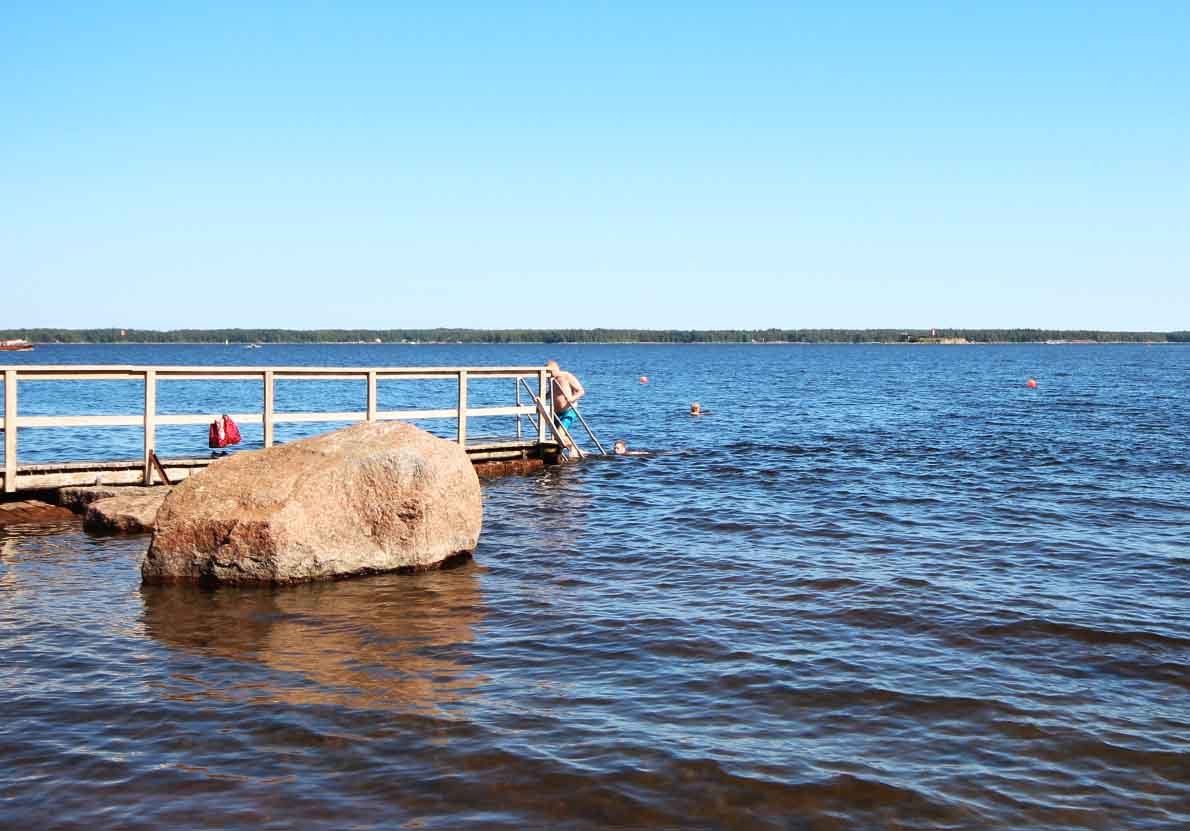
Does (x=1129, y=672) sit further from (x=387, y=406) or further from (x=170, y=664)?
(x=387, y=406)

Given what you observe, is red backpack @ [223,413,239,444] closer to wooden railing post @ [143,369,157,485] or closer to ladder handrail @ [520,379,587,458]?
wooden railing post @ [143,369,157,485]

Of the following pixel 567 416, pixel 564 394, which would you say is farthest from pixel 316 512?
pixel 567 416

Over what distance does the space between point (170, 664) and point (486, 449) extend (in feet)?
41.6

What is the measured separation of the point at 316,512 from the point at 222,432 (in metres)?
7.40

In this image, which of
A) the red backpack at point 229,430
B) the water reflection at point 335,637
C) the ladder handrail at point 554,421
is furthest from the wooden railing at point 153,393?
the water reflection at point 335,637

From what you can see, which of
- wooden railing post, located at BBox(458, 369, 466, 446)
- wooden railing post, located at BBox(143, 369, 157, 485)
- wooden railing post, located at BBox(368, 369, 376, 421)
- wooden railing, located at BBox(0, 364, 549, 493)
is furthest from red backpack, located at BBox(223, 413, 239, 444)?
wooden railing post, located at BBox(458, 369, 466, 446)

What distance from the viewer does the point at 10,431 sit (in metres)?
13.7

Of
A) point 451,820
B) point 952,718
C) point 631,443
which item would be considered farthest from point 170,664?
point 631,443

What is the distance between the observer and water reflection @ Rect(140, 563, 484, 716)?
720 centimetres

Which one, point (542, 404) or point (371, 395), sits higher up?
point (371, 395)

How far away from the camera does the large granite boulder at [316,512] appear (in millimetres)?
9953

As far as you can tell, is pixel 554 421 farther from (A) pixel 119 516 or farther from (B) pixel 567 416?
(A) pixel 119 516

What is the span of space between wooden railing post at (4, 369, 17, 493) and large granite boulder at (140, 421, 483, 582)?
4.87 m

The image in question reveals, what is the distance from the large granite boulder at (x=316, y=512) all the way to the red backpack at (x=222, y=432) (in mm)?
6413
